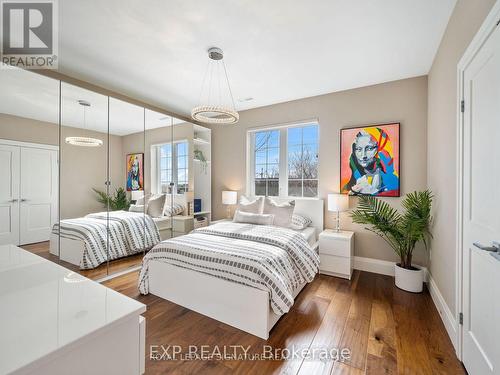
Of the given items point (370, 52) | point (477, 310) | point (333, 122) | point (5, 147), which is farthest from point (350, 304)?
point (5, 147)

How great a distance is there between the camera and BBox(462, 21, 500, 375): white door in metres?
1.22

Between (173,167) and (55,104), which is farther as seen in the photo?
(173,167)

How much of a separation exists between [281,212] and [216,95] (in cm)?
210

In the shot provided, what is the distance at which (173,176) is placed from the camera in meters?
3.89

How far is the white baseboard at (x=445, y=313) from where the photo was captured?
175 centimetres

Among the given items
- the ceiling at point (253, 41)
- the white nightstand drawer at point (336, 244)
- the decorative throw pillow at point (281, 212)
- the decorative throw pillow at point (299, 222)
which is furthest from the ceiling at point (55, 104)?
the white nightstand drawer at point (336, 244)

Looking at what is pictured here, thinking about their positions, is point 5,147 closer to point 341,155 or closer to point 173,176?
point 173,176

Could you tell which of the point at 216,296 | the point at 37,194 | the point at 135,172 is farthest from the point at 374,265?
the point at 37,194

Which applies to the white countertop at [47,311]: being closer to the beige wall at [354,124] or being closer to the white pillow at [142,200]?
the white pillow at [142,200]

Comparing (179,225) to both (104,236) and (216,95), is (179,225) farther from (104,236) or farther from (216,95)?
(216,95)

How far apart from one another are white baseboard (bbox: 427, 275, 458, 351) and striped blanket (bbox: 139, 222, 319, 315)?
115 cm

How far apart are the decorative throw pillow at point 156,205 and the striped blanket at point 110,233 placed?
102 mm

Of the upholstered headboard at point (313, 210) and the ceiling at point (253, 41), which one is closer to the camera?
the ceiling at point (253, 41)

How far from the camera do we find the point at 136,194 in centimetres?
331
